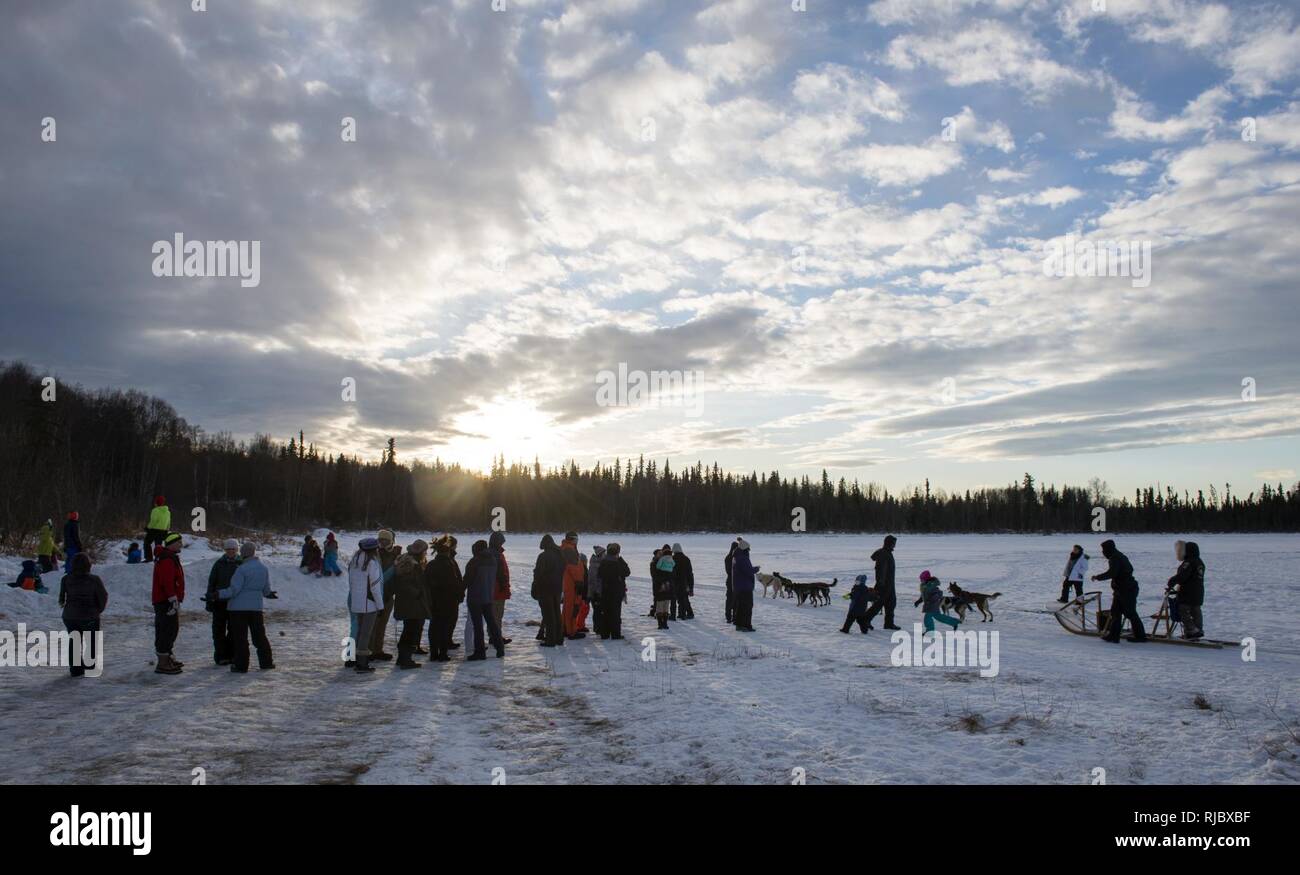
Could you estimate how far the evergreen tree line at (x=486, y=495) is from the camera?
77250 mm

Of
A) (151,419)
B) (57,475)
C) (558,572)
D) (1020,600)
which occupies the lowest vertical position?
(1020,600)

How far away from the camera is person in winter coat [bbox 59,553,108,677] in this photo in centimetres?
962

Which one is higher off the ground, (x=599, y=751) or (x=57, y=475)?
(x=57, y=475)

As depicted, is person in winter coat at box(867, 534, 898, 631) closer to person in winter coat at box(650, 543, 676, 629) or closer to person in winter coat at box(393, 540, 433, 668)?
person in winter coat at box(650, 543, 676, 629)

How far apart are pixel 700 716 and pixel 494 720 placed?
2.18 metres

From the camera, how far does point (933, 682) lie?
9367mm

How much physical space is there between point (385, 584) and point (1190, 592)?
1388 cm

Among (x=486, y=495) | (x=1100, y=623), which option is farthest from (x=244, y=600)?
(x=486, y=495)

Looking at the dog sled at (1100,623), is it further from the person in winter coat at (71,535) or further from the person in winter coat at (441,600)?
the person in winter coat at (71,535)

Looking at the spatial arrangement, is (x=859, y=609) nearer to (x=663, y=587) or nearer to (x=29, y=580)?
(x=663, y=587)

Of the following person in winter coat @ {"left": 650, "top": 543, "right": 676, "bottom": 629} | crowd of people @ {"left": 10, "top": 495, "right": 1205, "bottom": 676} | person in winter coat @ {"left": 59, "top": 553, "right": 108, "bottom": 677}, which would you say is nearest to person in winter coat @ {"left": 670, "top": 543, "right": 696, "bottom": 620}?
crowd of people @ {"left": 10, "top": 495, "right": 1205, "bottom": 676}

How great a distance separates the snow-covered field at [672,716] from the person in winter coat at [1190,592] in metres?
0.69
